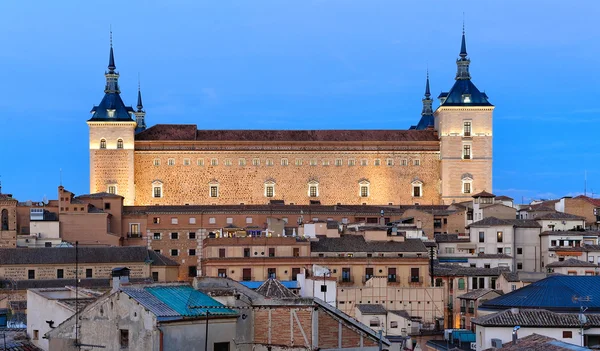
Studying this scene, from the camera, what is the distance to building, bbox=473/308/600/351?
22.4 metres

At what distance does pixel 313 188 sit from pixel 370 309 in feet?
148

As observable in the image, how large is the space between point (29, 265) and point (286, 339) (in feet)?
127

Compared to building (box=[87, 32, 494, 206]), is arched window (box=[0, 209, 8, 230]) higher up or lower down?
lower down

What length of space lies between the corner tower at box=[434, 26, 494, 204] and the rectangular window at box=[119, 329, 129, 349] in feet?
233

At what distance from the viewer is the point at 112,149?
277 ft

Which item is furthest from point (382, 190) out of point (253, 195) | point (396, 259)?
point (396, 259)

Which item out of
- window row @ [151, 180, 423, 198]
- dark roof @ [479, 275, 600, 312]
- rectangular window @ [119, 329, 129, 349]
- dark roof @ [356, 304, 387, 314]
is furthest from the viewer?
window row @ [151, 180, 423, 198]

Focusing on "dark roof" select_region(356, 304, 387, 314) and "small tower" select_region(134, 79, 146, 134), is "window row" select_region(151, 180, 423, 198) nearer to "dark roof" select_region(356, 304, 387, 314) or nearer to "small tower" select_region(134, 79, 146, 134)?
"small tower" select_region(134, 79, 146, 134)

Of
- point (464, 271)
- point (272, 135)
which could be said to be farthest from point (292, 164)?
point (464, 271)

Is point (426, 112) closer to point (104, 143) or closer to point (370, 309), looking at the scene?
point (104, 143)

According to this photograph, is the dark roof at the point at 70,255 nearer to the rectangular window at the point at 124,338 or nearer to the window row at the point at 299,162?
the window row at the point at 299,162

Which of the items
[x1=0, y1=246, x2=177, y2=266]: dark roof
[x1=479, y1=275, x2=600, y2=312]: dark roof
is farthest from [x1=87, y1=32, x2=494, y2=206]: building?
[x1=479, y1=275, x2=600, y2=312]: dark roof

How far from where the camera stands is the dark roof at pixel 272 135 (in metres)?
86.4

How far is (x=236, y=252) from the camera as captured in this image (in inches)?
1923
